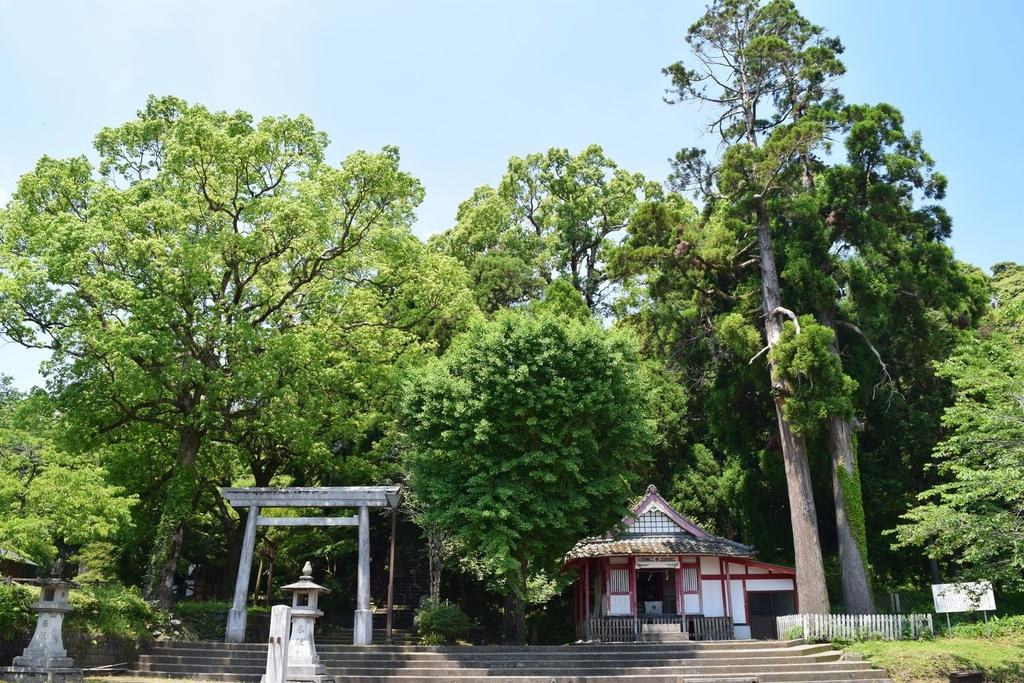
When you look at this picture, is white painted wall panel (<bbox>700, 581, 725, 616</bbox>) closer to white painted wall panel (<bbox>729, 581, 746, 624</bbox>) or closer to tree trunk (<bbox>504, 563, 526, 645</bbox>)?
white painted wall panel (<bbox>729, 581, 746, 624</bbox>)

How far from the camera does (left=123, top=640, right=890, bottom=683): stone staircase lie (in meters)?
14.8

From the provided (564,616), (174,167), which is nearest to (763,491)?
(564,616)

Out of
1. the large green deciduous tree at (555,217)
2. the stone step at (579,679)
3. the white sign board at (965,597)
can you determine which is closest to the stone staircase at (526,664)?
the stone step at (579,679)

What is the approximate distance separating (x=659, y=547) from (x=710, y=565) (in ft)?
6.75

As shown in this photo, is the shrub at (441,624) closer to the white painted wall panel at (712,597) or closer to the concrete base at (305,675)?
the concrete base at (305,675)

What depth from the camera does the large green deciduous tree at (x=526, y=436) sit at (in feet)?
54.8

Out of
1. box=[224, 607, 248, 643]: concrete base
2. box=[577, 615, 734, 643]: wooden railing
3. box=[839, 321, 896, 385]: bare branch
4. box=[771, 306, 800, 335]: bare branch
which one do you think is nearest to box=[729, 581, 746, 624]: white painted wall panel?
box=[577, 615, 734, 643]: wooden railing

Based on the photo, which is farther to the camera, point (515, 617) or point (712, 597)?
point (712, 597)

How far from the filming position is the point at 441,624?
60.1ft

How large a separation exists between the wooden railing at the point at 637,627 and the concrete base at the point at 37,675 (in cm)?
1328

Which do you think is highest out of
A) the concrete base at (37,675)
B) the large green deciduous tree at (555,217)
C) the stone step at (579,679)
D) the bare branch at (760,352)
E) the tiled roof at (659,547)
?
the large green deciduous tree at (555,217)

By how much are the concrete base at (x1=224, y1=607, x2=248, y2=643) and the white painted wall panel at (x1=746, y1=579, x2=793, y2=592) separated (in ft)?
47.6

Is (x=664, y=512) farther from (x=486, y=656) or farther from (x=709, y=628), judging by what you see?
(x=486, y=656)

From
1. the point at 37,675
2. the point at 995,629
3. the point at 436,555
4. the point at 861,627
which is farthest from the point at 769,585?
the point at 37,675
